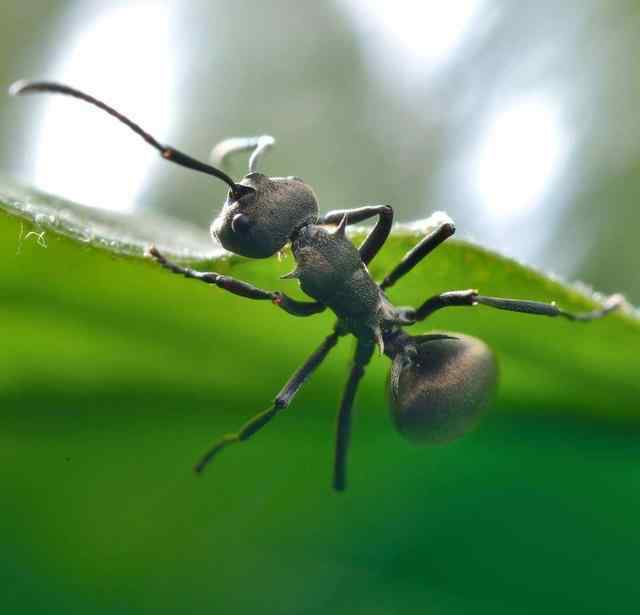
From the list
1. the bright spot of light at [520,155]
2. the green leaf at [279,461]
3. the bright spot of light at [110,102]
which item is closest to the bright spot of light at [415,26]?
the bright spot of light at [520,155]

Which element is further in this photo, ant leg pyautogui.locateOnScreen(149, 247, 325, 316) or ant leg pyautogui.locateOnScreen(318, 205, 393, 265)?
ant leg pyautogui.locateOnScreen(318, 205, 393, 265)

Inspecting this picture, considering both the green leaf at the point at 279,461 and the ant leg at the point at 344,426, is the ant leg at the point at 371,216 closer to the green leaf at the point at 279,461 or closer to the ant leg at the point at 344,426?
the green leaf at the point at 279,461

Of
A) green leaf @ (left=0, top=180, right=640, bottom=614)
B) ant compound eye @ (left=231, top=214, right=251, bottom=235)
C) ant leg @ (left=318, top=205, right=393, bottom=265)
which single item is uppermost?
ant leg @ (left=318, top=205, right=393, bottom=265)

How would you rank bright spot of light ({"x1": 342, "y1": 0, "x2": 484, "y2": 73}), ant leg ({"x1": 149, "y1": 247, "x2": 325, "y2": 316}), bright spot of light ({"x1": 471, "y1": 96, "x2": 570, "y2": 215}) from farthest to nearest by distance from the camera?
bright spot of light ({"x1": 342, "y1": 0, "x2": 484, "y2": 73}) < bright spot of light ({"x1": 471, "y1": 96, "x2": 570, "y2": 215}) < ant leg ({"x1": 149, "y1": 247, "x2": 325, "y2": 316})

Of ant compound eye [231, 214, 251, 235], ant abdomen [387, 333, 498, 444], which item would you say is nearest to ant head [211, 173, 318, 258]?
ant compound eye [231, 214, 251, 235]

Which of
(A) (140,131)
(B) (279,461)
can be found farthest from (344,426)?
(A) (140,131)

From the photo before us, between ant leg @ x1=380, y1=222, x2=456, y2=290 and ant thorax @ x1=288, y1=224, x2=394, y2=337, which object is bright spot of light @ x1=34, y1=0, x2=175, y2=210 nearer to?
ant thorax @ x1=288, y1=224, x2=394, y2=337

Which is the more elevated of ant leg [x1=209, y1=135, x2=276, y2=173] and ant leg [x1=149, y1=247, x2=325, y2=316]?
ant leg [x1=209, y1=135, x2=276, y2=173]

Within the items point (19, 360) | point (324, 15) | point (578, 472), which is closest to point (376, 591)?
point (578, 472)
